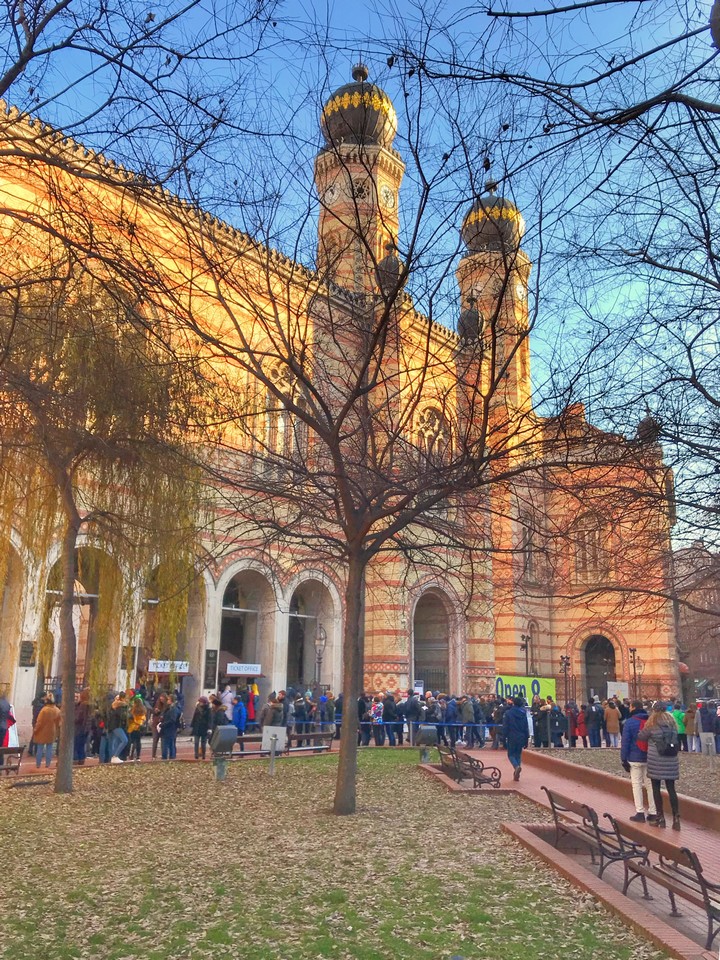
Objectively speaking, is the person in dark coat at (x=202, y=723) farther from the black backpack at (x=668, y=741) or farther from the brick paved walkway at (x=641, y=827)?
the black backpack at (x=668, y=741)

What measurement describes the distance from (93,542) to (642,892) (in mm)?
10923

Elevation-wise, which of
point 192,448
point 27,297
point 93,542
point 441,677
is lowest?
point 441,677

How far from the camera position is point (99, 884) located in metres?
7.66

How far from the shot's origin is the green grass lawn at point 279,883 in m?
6.04

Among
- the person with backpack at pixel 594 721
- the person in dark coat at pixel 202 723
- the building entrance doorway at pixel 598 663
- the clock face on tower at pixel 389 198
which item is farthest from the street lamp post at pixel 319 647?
the building entrance doorway at pixel 598 663

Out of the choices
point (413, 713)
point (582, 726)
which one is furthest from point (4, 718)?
point (582, 726)

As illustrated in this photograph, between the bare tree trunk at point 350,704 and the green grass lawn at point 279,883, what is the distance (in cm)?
33

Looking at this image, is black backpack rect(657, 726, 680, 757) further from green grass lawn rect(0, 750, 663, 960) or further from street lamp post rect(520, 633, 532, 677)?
street lamp post rect(520, 633, 532, 677)

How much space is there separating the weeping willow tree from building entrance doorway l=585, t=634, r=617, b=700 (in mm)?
30969

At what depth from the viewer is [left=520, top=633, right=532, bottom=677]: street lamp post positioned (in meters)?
36.6

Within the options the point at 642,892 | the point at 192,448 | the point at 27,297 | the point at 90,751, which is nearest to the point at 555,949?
the point at 642,892

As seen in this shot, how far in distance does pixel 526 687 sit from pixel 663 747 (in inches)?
807

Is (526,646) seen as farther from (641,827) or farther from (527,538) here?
(641,827)

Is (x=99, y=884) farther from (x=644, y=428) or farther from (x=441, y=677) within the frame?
(x=441, y=677)
